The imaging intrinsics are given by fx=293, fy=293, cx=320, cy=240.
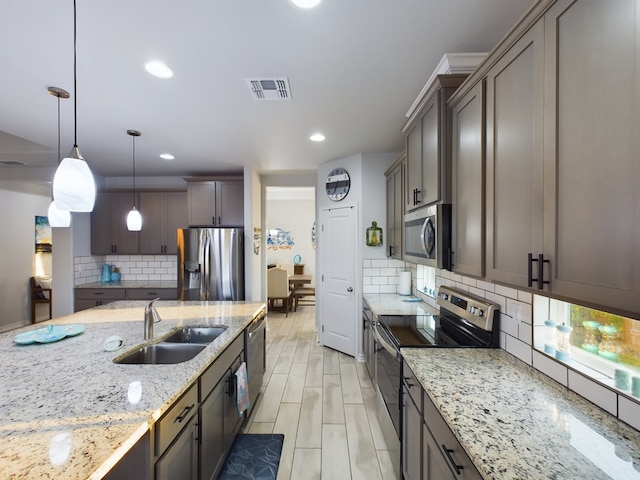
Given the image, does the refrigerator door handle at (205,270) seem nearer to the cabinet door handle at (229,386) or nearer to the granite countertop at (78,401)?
the granite countertop at (78,401)

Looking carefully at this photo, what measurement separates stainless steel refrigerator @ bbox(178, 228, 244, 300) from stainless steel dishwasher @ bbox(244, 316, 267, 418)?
124cm

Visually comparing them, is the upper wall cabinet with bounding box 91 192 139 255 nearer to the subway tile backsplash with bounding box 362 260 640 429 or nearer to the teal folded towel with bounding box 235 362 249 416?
the teal folded towel with bounding box 235 362 249 416

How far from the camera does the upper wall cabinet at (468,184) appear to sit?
1388 millimetres

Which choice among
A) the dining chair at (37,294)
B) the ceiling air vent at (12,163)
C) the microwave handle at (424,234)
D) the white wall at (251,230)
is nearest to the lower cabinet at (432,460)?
the microwave handle at (424,234)

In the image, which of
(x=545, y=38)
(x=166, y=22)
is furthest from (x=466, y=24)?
(x=166, y=22)

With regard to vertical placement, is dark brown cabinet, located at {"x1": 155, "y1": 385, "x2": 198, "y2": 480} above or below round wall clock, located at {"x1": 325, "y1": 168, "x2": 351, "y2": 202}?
below

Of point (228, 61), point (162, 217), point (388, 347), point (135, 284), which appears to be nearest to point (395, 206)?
point (388, 347)

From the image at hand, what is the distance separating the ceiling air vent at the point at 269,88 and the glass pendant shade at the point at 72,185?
3.76ft

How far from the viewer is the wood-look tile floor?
2012 millimetres

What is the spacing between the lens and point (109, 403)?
3.66 ft

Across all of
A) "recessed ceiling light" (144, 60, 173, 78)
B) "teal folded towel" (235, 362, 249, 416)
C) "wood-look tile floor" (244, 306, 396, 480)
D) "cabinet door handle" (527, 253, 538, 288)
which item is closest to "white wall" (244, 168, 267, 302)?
"wood-look tile floor" (244, 306, 396, 480)

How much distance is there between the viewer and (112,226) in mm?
4672

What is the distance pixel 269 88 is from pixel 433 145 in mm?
1208

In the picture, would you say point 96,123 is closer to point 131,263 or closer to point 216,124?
point 216,124
